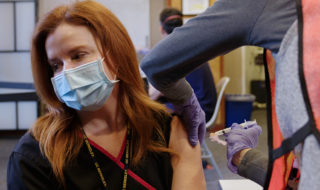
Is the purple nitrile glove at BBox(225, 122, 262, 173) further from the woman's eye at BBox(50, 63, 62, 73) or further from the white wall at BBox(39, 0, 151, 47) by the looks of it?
the white wall at BBox(39, 0, 151, 47)

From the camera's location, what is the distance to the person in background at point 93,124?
1037 millimetres

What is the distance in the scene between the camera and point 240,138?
948mm

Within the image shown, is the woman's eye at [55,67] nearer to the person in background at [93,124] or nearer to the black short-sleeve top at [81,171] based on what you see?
the person in background at [93,124]

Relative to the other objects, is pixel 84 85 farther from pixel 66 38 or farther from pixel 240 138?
pixel 240 138

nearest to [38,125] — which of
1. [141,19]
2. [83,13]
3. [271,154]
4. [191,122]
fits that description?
[83,13]

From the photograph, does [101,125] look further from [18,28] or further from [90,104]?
[18,28]

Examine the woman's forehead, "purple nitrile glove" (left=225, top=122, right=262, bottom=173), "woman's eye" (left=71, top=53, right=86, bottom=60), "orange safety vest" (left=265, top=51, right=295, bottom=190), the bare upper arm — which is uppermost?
the woman's forehead

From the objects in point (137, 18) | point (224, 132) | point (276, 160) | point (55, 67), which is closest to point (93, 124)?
point (55, 67)

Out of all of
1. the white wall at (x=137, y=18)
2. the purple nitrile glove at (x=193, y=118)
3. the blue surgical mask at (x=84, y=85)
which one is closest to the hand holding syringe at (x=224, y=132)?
the purple nitrile glove at (x=193, y=118)

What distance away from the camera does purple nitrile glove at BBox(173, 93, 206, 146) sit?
1.04 meters

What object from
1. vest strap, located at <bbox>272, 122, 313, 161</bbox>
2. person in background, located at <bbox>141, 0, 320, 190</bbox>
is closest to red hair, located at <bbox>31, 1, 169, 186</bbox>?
person in background, located at <bbox>141, 0, 320, 190</bbox>

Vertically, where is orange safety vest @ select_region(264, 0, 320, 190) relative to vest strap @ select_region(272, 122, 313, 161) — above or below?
above

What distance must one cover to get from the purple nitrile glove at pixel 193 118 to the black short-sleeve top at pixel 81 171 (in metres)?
0.16

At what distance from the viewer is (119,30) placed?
109 cm
